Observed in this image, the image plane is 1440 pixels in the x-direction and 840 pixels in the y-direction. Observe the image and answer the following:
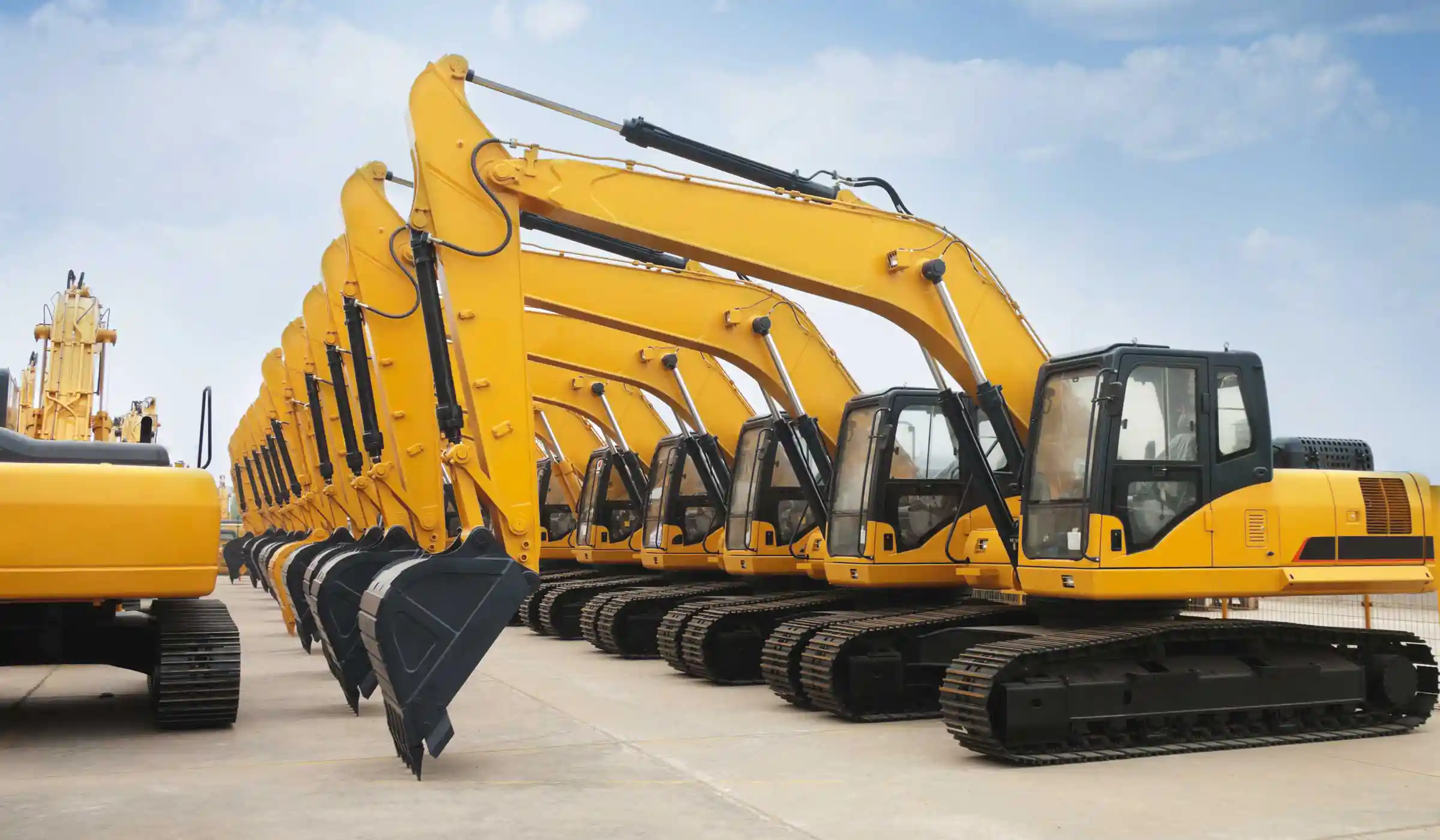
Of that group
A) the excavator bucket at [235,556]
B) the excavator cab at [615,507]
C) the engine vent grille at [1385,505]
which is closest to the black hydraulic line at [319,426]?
the excavator cab at [615,507]

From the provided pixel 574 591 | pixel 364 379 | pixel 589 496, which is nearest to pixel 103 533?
pixel 364 379

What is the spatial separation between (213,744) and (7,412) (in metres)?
4.51

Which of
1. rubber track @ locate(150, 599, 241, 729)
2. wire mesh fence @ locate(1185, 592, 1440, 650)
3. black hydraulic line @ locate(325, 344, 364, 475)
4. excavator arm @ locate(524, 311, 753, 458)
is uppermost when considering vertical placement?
excavator arm @ locate(524, 311, 753, 458)

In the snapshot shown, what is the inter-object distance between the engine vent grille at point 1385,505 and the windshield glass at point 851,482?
4.18 m

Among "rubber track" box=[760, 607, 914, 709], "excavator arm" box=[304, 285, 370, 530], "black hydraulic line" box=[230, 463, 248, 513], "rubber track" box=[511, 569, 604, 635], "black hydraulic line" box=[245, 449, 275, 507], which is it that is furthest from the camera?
"black hydraulic line" box=[230, 463, 248, 513]

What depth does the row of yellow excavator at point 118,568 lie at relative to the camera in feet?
30.8

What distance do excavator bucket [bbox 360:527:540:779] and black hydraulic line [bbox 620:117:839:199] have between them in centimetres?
453

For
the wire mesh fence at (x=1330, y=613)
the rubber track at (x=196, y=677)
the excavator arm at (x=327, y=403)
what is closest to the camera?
the rubber track at (x=196, y=677)

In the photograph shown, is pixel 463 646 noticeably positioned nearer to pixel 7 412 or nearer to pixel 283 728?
pixel 283 728

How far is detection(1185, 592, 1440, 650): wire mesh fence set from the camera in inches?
542

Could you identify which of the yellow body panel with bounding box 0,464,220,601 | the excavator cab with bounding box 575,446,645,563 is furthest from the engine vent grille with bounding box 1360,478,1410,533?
the excavator cab with bounding box 575,446,645,563

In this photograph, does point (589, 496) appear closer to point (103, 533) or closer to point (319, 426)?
point (319, 426)

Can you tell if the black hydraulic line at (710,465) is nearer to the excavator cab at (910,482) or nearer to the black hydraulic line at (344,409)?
the black hydraulic line at (344,409)

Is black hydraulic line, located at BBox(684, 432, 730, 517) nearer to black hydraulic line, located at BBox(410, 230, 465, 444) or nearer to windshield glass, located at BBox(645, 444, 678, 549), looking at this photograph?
windshield glass, located at BBox(645, 444, 678, 549)
